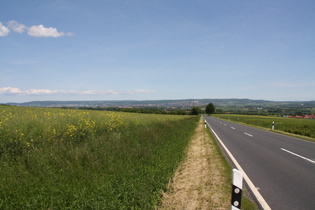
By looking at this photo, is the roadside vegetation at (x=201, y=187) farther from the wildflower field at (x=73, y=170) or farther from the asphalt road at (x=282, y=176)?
the asphalt road at (x=282, y=176)

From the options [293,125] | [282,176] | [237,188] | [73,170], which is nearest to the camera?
[237,188]

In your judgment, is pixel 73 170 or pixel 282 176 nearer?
pixel 73 170

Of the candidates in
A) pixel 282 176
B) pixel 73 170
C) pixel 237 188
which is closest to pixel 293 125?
pixel 282 176

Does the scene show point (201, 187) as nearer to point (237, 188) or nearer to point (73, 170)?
point (237, 188)

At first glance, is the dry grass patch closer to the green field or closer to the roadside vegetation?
the roadside vegetation

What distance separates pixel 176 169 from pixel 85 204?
3.63 metres

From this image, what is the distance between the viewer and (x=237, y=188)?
2.99 metres

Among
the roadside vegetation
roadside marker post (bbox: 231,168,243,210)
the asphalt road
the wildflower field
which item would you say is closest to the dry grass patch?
the roadside vegetation

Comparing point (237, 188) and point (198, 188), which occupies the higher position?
point (237, 188)

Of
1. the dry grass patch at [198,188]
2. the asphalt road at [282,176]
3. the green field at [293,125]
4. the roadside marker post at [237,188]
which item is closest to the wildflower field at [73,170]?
the dry grass patch at [198,188]

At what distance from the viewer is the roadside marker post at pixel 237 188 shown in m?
2.93

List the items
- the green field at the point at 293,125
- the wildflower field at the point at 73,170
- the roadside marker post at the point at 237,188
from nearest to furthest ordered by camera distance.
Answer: the roadside marker post at the point at 237,188
the wildflower field at the point at 73,170
the green field at the point at 293,125

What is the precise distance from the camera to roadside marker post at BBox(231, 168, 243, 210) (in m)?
2.93

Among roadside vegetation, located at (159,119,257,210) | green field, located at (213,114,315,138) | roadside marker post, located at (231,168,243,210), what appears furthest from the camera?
green field, located at (213,114,315,138)
